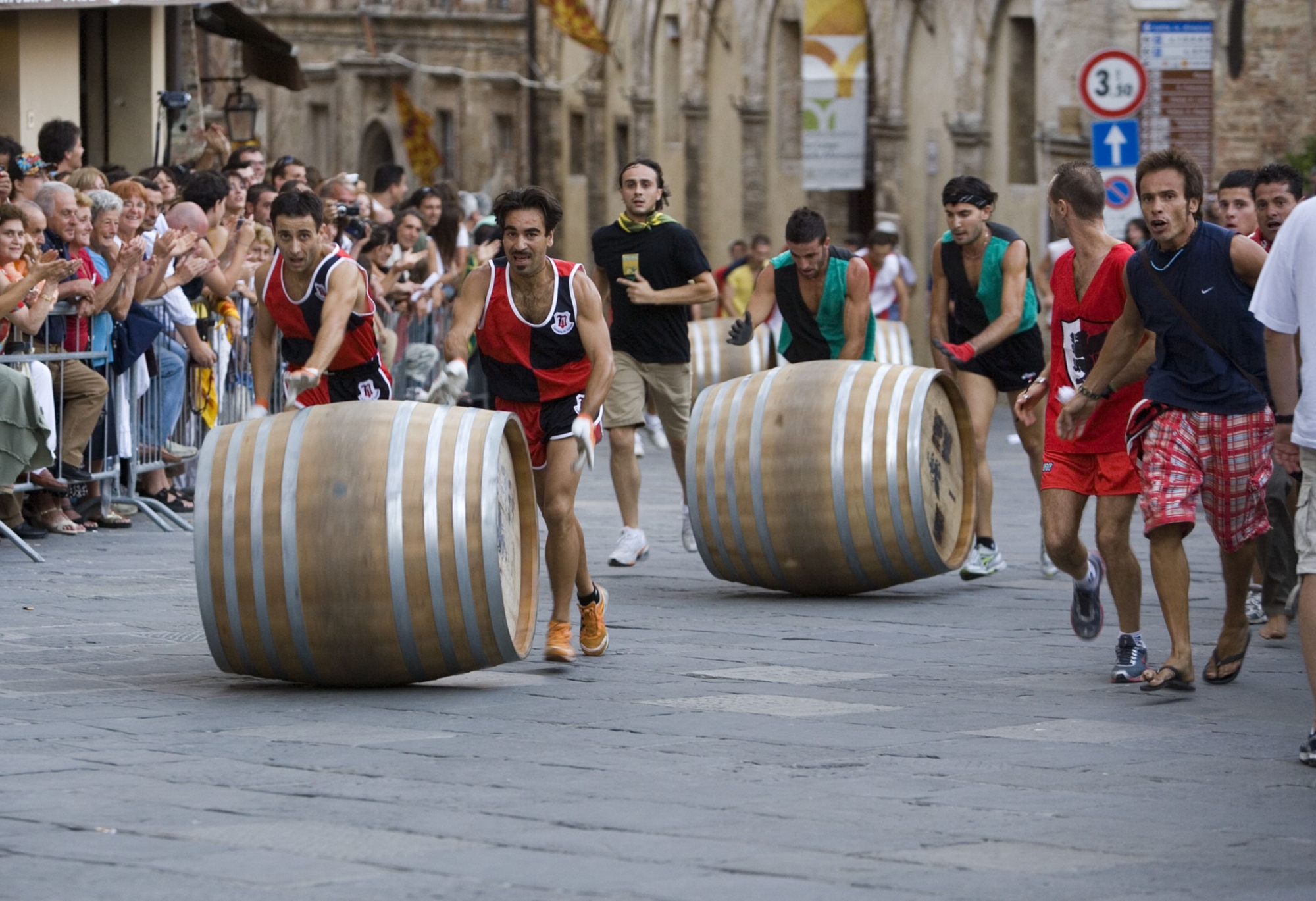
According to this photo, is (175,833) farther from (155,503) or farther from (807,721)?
(155,503)

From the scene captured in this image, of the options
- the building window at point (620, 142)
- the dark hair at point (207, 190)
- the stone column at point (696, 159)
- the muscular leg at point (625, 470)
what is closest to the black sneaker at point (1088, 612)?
the muscular leg at point (625, 470)

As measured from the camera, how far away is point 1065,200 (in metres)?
8.82

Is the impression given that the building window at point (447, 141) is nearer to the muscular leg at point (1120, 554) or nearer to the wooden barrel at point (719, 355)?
the wooden barrel at point (719, 355)

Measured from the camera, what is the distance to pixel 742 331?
479 inches

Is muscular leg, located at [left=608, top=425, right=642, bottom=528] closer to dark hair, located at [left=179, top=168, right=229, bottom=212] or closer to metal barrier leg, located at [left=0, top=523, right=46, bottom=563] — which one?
metal barrier leg, located at [left=0, top=523, right=46, bottom=563]

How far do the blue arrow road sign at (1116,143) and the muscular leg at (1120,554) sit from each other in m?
11.0

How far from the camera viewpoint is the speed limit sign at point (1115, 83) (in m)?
19.1

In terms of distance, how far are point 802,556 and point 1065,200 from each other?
2694 millimetres

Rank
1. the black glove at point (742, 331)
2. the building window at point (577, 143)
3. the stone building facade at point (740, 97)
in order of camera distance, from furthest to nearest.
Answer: the building window at point (577, 143), the stone building facade at point (740, 97), the black glove at point (742, 331)

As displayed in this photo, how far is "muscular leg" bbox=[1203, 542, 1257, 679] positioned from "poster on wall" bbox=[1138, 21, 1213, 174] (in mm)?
12707

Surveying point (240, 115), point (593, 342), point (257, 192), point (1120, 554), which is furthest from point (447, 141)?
point (1120, 554)

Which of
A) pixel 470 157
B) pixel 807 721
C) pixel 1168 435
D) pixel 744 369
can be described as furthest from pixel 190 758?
pixel 470 157

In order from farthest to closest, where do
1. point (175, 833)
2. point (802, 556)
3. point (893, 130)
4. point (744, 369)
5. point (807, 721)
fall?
1. point (893, 130)
2. point (744, 369)
3. point (802, 556)
4. point (807, 721)
5. point (175, 833)

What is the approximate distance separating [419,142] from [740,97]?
1023 cm
